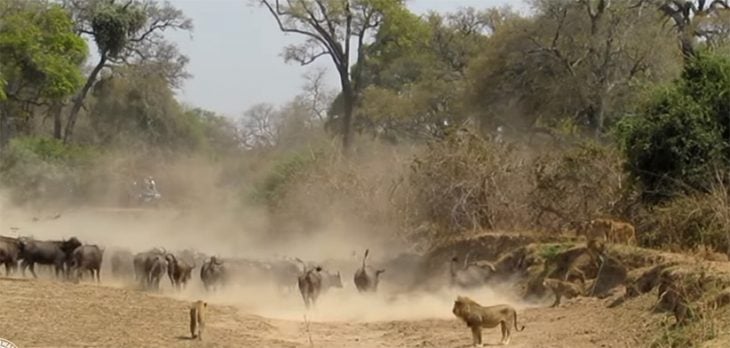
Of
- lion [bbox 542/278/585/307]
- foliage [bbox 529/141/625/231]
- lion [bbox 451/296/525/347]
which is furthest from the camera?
A: foliage [bbox 529/141/625/231]

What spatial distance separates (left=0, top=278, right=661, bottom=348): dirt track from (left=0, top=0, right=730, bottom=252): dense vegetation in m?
3.45

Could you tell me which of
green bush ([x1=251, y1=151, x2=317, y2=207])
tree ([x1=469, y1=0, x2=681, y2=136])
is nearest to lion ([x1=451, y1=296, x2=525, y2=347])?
green bush ([x1=251, y1=151, x2=317, y2=207])

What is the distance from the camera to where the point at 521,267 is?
27250mm

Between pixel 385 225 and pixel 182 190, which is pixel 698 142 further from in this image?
pixel 182 190

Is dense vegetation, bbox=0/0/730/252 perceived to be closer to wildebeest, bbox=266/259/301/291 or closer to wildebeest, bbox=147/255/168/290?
wildebeest, bbox=266/259/301/291

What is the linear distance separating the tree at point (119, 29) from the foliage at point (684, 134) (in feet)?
137

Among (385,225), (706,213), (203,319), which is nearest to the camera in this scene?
(203,319)

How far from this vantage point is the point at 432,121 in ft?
197

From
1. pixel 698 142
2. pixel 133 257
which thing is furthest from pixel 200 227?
→ pixel 698 142

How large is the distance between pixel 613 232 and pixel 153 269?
34.9ft

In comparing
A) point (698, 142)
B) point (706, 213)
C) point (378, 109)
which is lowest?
point (706, 213)

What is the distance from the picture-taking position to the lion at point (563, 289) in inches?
883

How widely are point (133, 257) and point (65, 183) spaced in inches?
1091

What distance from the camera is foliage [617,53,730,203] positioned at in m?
24.6
